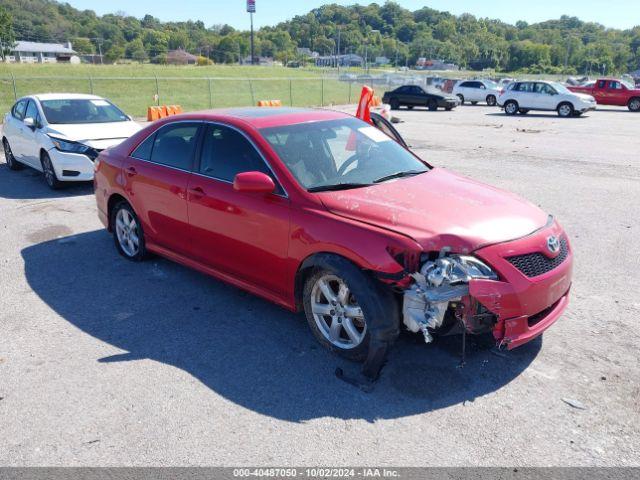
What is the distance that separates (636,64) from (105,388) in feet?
519

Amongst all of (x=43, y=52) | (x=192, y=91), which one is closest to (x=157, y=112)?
(x=192, y=91)

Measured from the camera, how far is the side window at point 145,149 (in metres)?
5.62

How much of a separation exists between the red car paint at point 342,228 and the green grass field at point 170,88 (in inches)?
941

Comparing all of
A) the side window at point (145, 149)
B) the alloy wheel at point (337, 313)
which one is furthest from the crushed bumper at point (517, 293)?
the side window at point (145, 149)

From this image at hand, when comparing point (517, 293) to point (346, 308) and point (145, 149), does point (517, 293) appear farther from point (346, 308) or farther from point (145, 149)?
point (145, 149)

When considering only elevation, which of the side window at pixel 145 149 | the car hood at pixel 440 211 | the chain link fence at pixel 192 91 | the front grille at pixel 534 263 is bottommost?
the chain link fence at pixel 192 91

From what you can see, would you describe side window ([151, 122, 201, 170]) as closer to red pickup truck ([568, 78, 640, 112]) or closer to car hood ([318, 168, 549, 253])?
car hood ([318, 168, 549, 253])

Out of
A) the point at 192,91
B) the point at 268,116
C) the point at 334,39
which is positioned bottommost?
the point at 192,91

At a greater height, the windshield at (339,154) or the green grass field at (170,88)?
the windshield at (339,154)

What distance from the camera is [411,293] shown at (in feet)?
11.4

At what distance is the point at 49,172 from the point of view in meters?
9.51

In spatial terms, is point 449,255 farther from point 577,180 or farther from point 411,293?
point 577,180

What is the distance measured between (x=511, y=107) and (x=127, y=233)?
2567 centimetres

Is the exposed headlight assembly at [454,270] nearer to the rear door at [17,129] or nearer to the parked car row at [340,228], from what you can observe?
the parked car row at [340,228]
